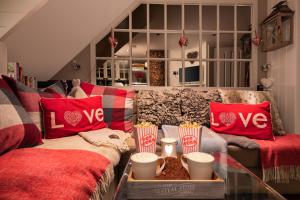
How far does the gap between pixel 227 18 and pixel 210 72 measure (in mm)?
739

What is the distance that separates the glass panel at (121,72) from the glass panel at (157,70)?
31 centimetres

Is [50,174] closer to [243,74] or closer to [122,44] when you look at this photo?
[122,44]

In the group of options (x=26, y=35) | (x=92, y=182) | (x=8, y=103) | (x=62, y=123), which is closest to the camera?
(x=92, y=182)

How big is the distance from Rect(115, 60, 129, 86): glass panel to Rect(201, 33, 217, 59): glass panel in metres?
1.00

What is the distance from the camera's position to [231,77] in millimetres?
3156

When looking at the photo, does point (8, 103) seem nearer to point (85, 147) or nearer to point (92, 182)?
point (85, 147)

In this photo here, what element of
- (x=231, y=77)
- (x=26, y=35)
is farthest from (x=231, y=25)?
(x=26, y=35)

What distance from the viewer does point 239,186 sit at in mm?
1126

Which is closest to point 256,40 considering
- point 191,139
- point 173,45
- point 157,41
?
point 173,45

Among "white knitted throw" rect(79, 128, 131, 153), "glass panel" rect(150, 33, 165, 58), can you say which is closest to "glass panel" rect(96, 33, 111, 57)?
"glass panel" rect(150, 33, 165, 58)

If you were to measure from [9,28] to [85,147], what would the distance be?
1.16 metres

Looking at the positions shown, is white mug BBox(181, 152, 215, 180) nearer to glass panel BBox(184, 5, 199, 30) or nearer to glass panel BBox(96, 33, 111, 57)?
glass panel BBox(96, 33, 111, 57)

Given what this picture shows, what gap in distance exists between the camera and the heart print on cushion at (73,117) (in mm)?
1884

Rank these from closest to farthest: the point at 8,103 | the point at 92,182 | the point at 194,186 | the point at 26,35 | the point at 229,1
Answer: the point at 194,186, the point at 92,182, the point at 8,103, the point at 26,35, the point at 229,1
